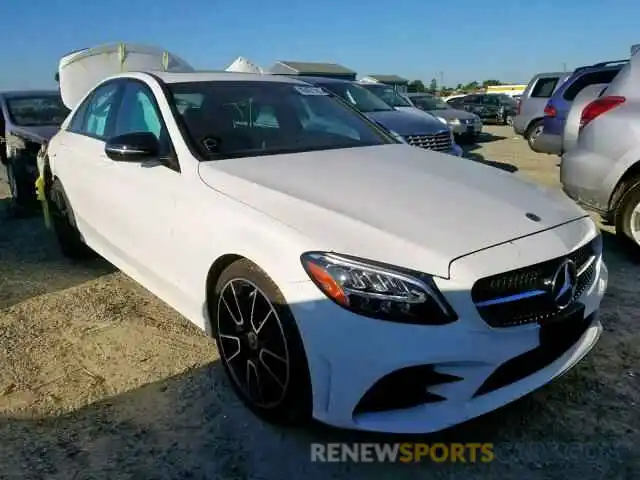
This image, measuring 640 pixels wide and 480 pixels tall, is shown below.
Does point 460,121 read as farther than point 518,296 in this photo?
Yes

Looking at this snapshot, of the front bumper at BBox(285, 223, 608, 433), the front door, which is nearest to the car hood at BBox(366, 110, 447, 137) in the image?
the front door

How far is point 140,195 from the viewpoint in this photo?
3.12 m

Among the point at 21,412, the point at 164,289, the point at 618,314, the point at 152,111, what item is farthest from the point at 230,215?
the point at 618,314

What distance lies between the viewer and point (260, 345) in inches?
94.0

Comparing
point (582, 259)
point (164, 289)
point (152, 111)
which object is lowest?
point (164, 289)

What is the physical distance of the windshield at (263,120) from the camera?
3.00 meters

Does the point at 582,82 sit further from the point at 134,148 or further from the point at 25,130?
the point at 134,148

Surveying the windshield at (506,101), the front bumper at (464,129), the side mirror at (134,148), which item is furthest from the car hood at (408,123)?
the windshield at (506,101)

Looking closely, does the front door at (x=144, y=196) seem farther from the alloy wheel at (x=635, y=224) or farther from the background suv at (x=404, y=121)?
the background suv at (x=404, y=121)

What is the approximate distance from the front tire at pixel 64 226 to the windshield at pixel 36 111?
10.1ft

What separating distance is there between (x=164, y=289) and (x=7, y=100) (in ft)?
20.6

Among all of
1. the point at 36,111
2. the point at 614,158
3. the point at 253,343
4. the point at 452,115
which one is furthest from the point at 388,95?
the point at 253,343

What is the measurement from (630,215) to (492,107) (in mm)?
20373

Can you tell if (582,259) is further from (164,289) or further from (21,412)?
(21,412)
